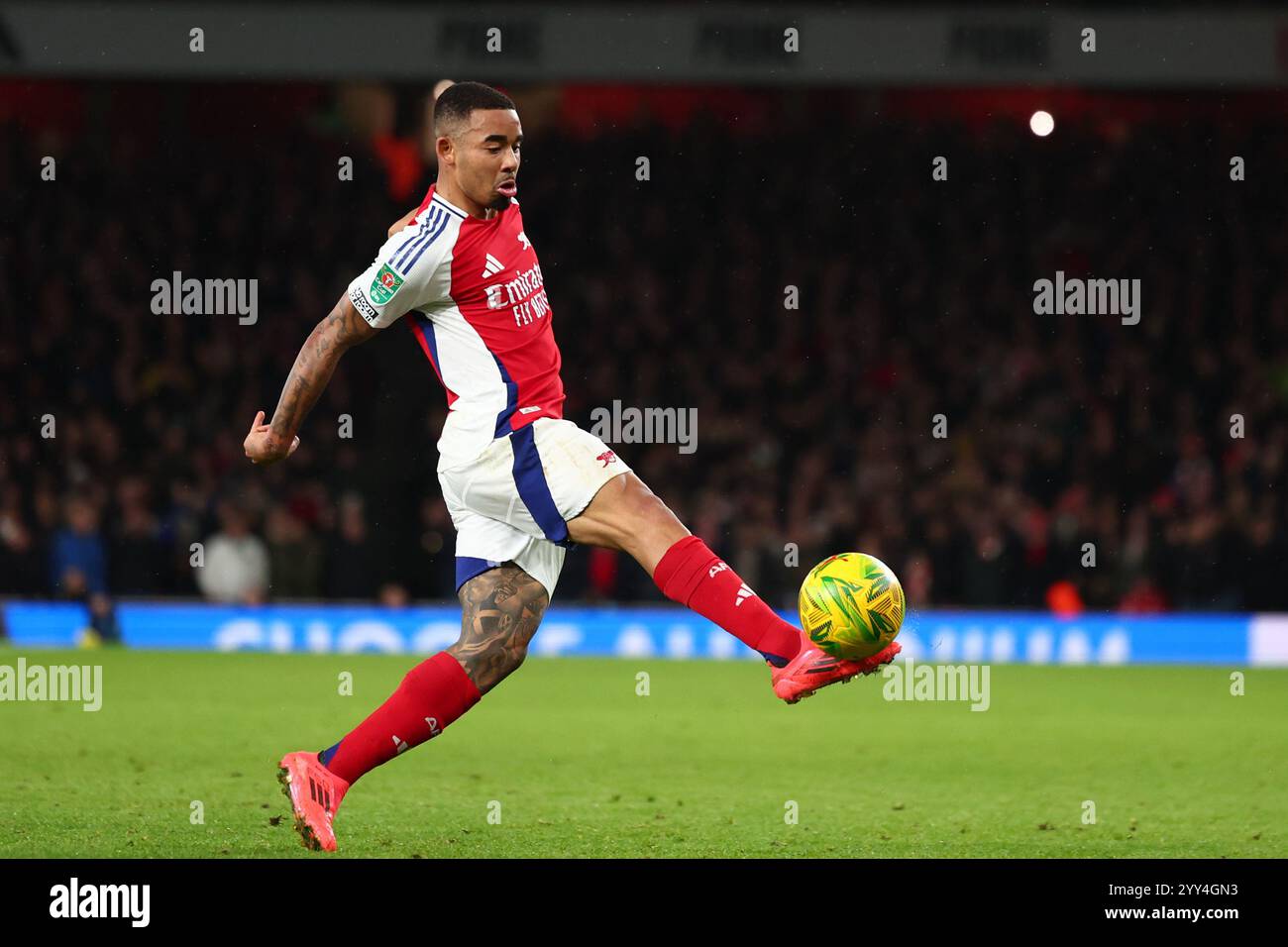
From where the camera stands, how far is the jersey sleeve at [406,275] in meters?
5.48

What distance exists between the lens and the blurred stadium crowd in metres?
16.2

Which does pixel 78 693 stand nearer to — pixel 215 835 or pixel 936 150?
pixel 215 835

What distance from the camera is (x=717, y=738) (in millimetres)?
9453

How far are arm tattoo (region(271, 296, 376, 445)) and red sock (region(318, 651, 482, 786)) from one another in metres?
0.87

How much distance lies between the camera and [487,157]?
5.61m
